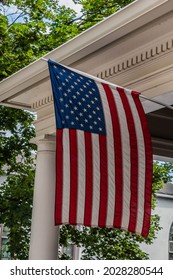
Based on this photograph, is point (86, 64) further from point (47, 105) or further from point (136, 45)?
point (47, 105)

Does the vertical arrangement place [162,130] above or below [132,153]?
above

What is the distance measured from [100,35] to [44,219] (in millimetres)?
3816

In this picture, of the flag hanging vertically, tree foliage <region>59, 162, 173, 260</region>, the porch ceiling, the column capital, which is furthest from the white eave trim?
tree foliage <region>59, 162, 173, 260</region>

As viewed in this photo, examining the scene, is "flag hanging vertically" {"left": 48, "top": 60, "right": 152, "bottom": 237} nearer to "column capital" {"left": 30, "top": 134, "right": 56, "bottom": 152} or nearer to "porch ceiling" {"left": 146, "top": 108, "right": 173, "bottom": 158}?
"column capital" {"left": 30, "top": 134, "right": 56, "bottom": 152}

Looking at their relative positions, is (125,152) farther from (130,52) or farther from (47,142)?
(47,142)

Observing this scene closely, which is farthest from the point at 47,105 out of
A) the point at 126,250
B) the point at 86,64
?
the point at 126,250

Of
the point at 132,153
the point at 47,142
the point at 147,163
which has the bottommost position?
the point at 147,163

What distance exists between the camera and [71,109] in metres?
7.53

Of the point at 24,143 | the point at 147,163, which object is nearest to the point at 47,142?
the point at 147,163

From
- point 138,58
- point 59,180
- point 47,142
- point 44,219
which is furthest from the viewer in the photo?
point 47,142

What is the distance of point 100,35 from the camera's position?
8.38 metres

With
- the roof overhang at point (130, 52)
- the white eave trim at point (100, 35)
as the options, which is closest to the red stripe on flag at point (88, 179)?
the roof overhang at point (130, 52)

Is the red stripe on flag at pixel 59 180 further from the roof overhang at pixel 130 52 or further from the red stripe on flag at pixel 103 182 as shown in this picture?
the roof overhang at pixel 130 52

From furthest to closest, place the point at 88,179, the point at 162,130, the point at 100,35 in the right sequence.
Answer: the point at 162,130 < the point at 100,35 < the point at 88,179
